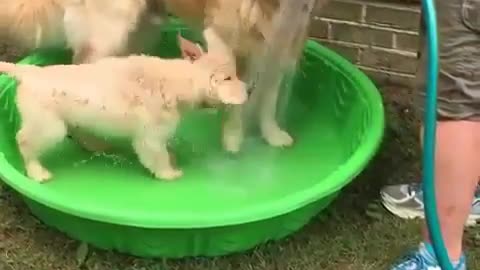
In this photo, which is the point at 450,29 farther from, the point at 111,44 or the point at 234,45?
the point at 111,44

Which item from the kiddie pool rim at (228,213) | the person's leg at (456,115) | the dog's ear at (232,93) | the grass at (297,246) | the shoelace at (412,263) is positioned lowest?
the grass at (297,246)

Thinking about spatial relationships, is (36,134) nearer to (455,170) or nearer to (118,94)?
(118,94)

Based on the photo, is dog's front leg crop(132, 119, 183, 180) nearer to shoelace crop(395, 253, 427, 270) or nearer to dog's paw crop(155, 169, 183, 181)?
dog's paw crop(155, 169, 183, 181)

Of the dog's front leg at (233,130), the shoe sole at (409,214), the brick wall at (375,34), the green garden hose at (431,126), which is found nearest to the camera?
the green garden hose at (431,126)

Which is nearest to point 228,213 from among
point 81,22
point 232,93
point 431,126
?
point 232,93

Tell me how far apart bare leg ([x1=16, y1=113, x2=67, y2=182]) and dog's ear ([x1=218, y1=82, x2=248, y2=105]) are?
36cm

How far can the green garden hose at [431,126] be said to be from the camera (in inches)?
54.4

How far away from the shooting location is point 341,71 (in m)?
2.31

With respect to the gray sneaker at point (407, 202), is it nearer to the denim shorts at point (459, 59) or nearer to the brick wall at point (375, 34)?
the denim shorts at point (459, 59)

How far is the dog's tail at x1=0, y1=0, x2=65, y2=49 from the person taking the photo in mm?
2154

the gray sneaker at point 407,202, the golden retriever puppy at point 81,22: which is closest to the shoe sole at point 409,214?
the gray sneaker at point 407,202

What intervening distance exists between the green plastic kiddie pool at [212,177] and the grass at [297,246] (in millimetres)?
34

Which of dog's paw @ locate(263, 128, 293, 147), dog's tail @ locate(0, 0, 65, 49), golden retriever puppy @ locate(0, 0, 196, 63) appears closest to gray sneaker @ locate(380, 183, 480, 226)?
dog's paw @ locate(263, 128, 293, 147)

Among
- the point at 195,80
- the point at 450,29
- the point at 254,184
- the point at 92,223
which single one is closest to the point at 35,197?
the point at 92,223
